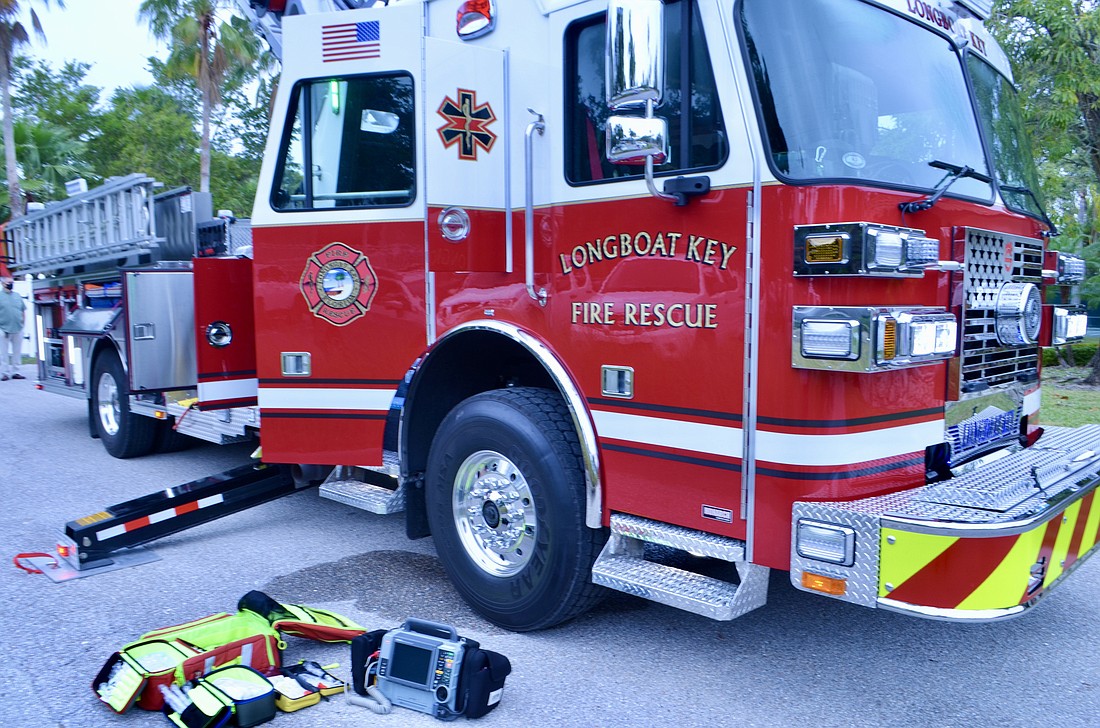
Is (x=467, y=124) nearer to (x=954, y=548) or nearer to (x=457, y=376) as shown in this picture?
(x=457, y=376)

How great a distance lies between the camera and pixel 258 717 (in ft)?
10.2

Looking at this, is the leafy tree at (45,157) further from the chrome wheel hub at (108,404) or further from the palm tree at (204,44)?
the chrome wheel hub at (108,404)

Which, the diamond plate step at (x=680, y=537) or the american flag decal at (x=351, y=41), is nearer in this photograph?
the diamond plate step at (x=680, y=537)

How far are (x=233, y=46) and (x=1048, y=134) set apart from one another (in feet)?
61.4

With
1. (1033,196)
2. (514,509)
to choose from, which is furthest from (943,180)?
(514,509)

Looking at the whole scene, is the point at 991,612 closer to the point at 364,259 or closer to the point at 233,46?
the point at 364,259

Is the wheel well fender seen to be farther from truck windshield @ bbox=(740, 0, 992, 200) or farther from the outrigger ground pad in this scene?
the outrigger ground pad

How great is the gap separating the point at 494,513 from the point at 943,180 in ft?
7.33

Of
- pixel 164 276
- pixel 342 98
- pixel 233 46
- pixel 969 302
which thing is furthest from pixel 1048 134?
pixel 233 46

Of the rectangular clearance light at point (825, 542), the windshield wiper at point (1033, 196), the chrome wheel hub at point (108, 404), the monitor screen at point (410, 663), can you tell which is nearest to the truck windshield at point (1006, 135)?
the windshield wiper at point (1033, 196)

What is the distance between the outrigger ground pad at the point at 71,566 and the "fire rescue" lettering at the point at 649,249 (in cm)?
306

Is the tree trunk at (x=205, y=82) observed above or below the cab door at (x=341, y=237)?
above

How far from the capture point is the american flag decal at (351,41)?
14.0 feet

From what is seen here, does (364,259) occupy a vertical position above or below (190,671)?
above
